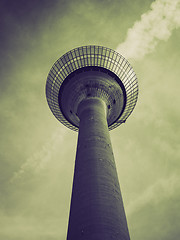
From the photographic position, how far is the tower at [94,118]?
2020cm

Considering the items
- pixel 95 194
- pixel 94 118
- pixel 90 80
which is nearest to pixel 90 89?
pixel 90 80

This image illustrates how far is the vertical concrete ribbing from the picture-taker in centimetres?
1919

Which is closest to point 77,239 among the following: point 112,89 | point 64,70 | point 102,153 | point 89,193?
point 89,193

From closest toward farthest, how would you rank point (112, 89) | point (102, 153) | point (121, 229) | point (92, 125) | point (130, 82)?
point (121, 229), point (102, 153), point (92, 125), point (112, 89), point (130, 82)

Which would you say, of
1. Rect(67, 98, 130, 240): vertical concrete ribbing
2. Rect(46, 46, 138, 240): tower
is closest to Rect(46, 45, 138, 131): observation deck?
Rect(46, 46, 138, 240): tower

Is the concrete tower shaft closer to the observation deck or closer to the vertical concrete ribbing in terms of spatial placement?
the observation deck

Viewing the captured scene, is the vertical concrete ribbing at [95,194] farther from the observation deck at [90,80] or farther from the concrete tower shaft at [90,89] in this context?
the observation deck at [90,80]

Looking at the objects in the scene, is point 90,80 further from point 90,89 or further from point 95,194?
point 95,194

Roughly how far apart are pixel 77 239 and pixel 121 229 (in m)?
5.04

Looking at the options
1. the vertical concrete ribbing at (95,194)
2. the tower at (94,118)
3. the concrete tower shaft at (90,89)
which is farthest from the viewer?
the concrete tower shaft at (90,89)

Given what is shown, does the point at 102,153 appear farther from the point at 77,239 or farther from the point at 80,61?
the point at 80,61

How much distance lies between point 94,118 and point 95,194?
14865mm

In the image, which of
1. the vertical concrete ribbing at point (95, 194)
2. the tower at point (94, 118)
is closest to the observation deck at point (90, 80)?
the tower at point (94, 118)

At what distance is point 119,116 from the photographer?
1844 inches
